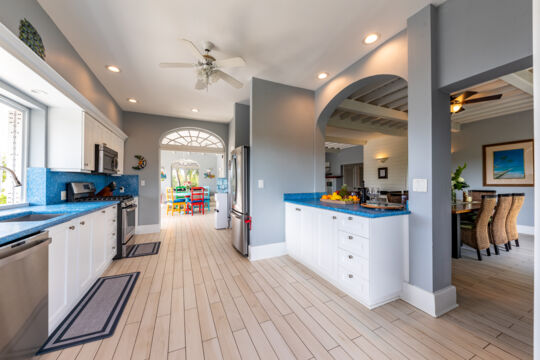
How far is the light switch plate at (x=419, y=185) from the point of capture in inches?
72.0

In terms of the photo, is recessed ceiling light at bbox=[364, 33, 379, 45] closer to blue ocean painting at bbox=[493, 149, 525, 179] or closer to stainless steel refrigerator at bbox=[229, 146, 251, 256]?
stainless steel refrigerator at bbox=[229, 146, 251, 256]

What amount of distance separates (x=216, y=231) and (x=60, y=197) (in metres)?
2.87

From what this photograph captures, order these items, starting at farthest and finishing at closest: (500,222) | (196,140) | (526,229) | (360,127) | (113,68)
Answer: (196,140)
(360,127)
(526,229)
(500,222)
(113,68)

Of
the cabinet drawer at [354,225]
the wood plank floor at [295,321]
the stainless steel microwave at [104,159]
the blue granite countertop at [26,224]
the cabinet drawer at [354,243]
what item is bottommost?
the wood plank floor at [295,321]

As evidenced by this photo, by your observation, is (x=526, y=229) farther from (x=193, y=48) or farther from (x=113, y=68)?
(x=113, y=68)

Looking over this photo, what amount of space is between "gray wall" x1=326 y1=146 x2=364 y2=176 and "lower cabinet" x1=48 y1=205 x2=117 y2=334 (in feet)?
29.6

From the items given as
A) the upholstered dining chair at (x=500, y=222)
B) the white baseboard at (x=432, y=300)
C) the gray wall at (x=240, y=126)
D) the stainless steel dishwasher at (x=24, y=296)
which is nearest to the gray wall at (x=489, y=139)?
the upholstered dining chair at (x=500, y=222)

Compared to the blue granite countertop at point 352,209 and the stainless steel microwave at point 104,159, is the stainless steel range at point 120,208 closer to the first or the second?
the stainless steel microwave at point 104,159

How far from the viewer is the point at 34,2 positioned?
1752 millimetres

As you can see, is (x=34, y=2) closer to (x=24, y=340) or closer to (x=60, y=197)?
(x=60, y=197)

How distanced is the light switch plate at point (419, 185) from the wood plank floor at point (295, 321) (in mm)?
1128

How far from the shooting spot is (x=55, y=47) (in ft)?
6.75

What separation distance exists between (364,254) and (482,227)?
8.49 feet

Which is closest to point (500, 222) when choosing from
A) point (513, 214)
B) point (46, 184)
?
point (513, 214)
